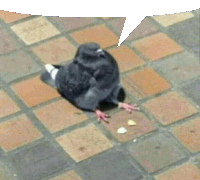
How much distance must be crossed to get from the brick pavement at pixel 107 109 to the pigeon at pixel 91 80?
11 cm

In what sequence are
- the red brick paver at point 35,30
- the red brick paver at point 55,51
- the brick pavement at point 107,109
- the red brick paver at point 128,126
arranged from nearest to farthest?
the brick pavement at point 107,109
the red brick paver at point 128,126
the red brick paver at point 55,51
the red brick paver at point 35,30

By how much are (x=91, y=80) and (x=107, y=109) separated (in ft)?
1.44

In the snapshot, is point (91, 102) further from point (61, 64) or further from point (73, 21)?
point (73, 21)

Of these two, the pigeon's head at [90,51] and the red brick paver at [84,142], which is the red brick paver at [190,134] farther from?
the pigeon's head at [90,51]

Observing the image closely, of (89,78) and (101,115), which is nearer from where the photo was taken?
(89,78)

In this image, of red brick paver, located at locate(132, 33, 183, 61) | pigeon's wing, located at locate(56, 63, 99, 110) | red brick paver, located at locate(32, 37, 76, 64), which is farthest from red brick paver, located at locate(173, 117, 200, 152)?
red brick paver, located at locate(32, 37, 76, 64)

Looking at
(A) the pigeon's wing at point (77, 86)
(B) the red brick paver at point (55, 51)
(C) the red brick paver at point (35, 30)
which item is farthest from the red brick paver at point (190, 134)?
(C) the red brick paver at point (35, 30)

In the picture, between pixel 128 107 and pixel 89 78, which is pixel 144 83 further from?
pixel 89 78

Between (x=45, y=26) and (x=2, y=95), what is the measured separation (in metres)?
1.14

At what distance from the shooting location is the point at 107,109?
17.6 ft

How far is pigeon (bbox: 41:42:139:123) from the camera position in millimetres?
4969

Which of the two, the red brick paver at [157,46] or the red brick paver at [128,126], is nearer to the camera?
the red brick paver at [128,126]

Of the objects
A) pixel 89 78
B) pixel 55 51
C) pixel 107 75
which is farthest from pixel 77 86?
pixel 55 51

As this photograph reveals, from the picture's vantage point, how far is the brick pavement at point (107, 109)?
191 inches
